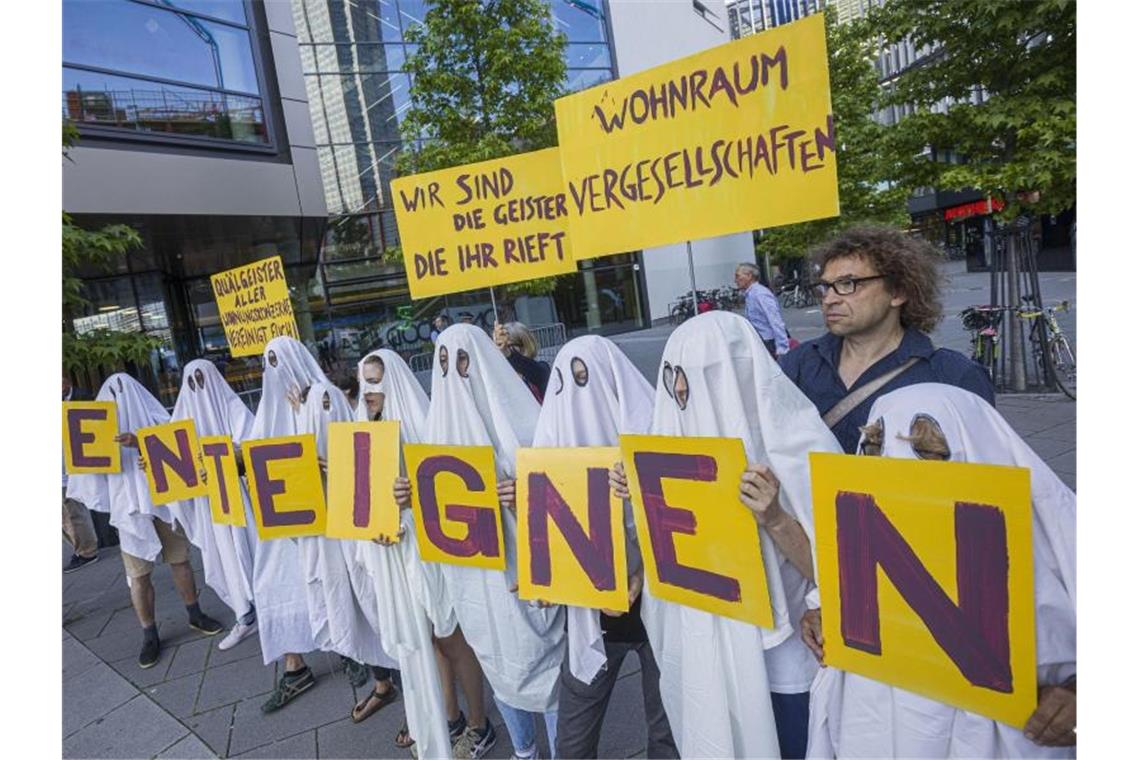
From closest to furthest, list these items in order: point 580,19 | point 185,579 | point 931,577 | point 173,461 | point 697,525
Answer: point 931,577
point 697,525
point 173,461
point 185,579
point 580,19

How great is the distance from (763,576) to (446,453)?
50.9 inches

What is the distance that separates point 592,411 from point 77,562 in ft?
23.1

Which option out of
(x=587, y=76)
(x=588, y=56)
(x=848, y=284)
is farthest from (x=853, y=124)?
(x=848, y=284)

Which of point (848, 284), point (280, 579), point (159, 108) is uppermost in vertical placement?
point (159, 108)

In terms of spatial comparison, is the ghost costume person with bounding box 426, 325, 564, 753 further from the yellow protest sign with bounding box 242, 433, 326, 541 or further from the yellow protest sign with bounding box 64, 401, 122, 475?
the yellow protest sign with bounding box 64, 401, 122, 475

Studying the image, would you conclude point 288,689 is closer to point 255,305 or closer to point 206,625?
point 206,625

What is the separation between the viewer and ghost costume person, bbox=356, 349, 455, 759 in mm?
2727

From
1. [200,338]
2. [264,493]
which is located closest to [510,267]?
[264,493]

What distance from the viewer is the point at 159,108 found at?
416 inches

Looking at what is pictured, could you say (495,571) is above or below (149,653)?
above

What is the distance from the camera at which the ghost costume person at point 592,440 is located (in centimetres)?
226

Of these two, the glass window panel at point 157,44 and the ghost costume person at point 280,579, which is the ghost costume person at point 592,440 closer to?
the ghost costume person at point 280,579

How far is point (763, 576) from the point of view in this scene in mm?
1758

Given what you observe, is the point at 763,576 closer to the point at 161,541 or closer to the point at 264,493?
the point at 264,493
